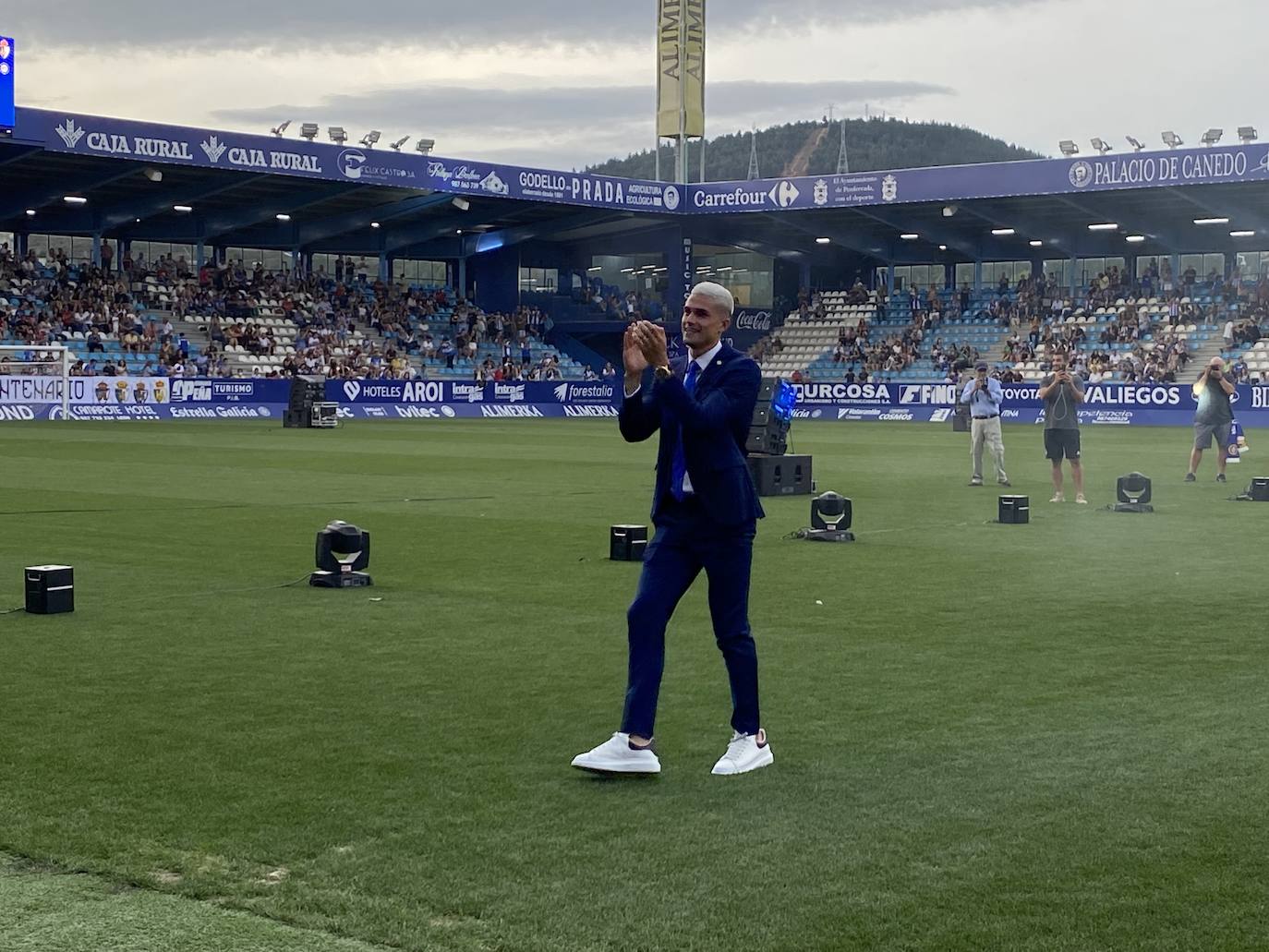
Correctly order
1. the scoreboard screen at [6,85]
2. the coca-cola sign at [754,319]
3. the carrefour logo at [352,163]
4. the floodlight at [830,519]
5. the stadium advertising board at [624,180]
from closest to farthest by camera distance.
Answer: the floodlight at [830,519]
the scoreboard screen at [6,85]
the stadium advertising board at [624,180]
the carrefour logo at [352,163]
the coca-cola sign at [754,319]

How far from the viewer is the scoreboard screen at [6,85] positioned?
43375 mm

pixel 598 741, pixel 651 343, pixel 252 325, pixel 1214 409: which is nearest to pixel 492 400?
pixel 252 325

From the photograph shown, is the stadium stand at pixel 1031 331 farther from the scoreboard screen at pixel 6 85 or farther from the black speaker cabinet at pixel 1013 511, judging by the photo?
the black speaker cabinet at pixel 1013 511

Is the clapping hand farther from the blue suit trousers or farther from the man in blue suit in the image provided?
the blue suit trousers

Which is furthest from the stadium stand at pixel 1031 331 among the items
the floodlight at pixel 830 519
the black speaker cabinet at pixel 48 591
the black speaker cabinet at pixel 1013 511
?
the black speaker cabinet at pixel 48 591

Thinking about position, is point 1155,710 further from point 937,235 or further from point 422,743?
point 937,235

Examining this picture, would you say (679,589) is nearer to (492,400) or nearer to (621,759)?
(621,759)

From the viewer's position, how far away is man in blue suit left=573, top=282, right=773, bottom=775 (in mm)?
6734

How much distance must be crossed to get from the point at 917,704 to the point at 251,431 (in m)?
35.6

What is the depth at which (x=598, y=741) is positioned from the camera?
25.1 ft

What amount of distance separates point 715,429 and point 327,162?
51.8 meters

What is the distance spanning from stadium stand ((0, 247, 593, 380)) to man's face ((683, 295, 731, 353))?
1881 inches

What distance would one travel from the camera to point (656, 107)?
62.7 m

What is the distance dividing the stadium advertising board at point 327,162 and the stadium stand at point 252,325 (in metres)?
6.57
